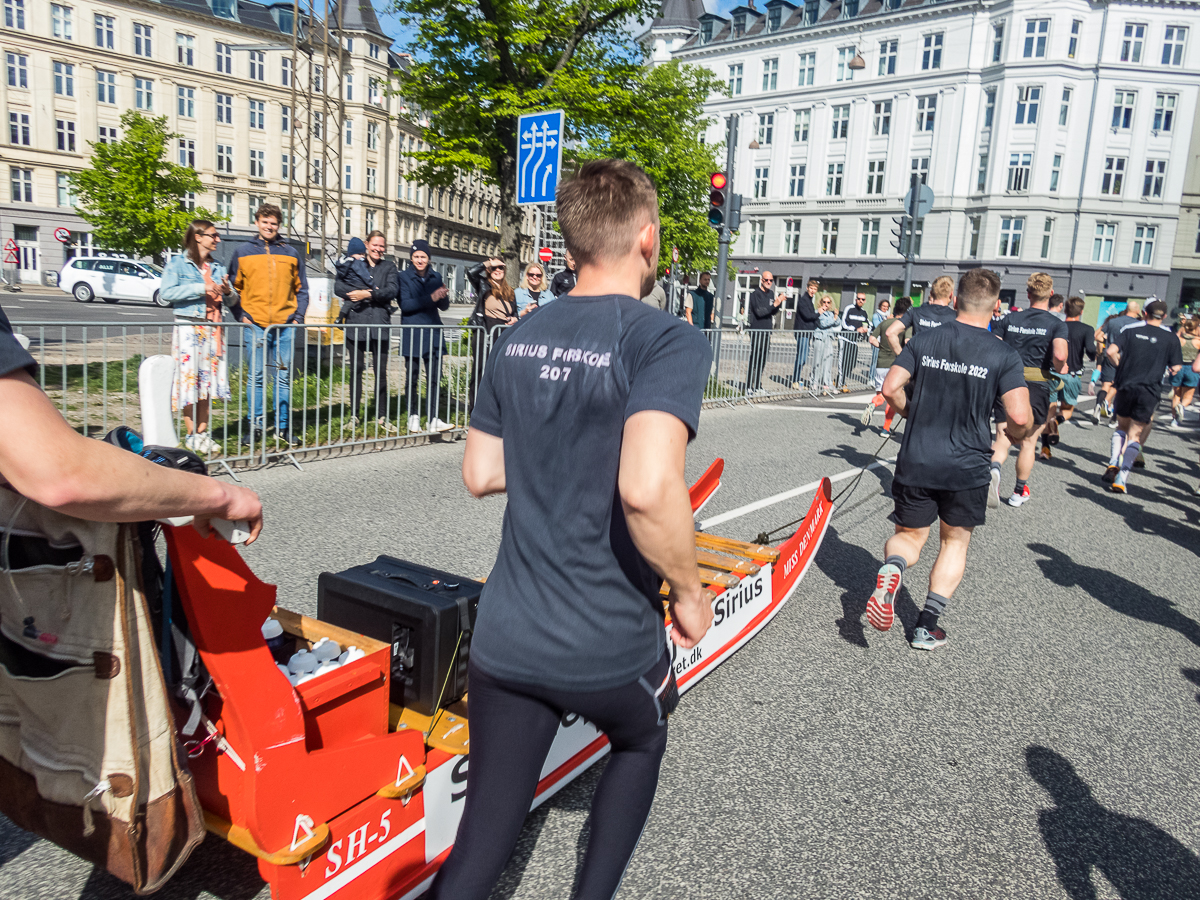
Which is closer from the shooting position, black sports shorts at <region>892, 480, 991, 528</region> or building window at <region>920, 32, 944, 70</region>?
black sports shorts at <region>892, 480, 991, 528</region>

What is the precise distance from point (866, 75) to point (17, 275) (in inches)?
1926

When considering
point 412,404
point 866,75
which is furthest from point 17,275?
point 866,75

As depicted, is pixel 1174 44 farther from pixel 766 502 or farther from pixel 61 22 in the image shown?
pixel 61 22

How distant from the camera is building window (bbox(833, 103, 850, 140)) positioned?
5472cm

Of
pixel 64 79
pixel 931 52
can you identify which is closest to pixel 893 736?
pixel 931 52

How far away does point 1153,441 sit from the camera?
13.2 meters

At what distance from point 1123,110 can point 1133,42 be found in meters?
3.56

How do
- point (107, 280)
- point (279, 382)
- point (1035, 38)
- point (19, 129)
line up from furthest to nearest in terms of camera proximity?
point (19, 129) < point (1035, 38) < point (107, 280) < point (279, 382)

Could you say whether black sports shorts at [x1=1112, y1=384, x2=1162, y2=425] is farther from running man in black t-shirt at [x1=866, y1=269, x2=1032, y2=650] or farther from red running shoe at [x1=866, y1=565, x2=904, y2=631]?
red running shoe at [x1=866, y1=565, x2=904, y2=631]

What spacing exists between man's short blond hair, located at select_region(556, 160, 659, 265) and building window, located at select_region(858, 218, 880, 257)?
181 feet

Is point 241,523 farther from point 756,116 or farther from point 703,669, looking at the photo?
point 756,116

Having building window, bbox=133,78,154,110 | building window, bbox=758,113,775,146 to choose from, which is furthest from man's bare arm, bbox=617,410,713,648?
building window, bbox=133,78,154,110

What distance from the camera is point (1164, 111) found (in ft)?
158

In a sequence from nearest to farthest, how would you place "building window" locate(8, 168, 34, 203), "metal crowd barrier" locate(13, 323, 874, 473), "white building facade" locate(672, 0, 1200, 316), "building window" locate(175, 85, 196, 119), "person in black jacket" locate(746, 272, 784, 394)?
1. "metal crowd barrier" locate(13, 323, 874, 473)
2. "person in black jacket" locate(746, 272, 784, 394)
3. "white building facade" locate(672, 0, 1200, 316)
4. "building window" locate(8, 168, 34, 203)
5. "building window" locate(175, 85, 196, 119)
